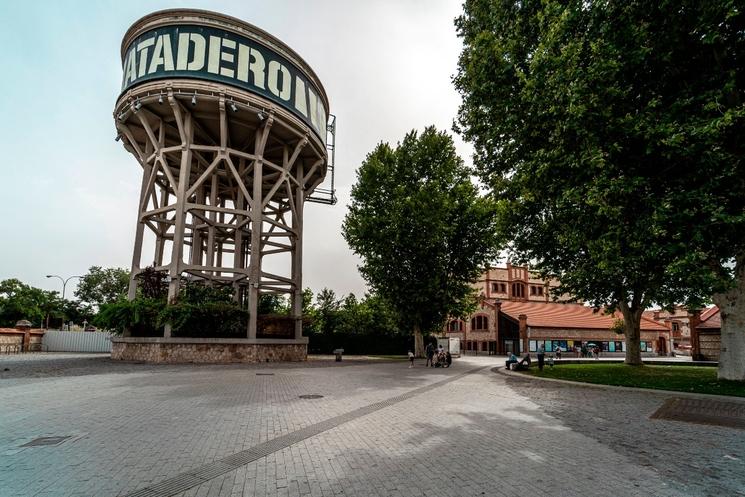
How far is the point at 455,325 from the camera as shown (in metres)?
56.2

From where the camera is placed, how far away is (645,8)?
12312 millimetres

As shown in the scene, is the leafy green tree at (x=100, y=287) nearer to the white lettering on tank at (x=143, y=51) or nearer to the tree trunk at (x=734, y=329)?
the white lettering on tank at (x=143, y=51)

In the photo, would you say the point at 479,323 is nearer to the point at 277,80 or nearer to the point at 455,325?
the point at 455,325

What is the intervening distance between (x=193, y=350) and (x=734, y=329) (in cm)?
2282

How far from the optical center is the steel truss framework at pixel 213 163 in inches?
845

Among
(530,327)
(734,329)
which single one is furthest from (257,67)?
(530,327)

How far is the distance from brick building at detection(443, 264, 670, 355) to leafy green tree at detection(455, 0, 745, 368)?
27.0 meters

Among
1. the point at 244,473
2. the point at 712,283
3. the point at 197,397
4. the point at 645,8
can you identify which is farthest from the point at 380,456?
the point at 645,8

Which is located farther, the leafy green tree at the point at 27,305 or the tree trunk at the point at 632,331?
the leafy green tree at the point at 27,305

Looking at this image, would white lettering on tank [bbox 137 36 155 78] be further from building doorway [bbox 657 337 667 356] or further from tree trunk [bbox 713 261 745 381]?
building doorway [bbox 657 337 667 356]

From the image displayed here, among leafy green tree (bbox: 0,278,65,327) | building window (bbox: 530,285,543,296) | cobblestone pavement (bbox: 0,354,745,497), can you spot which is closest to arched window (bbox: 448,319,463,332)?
building window (bbox: 530,285,543,296)

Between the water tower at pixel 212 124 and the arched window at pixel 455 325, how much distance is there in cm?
3404

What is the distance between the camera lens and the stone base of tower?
20.1 meters

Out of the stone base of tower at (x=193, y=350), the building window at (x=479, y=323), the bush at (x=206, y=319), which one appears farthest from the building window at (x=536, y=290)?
the bush at (x=206, y=319)
